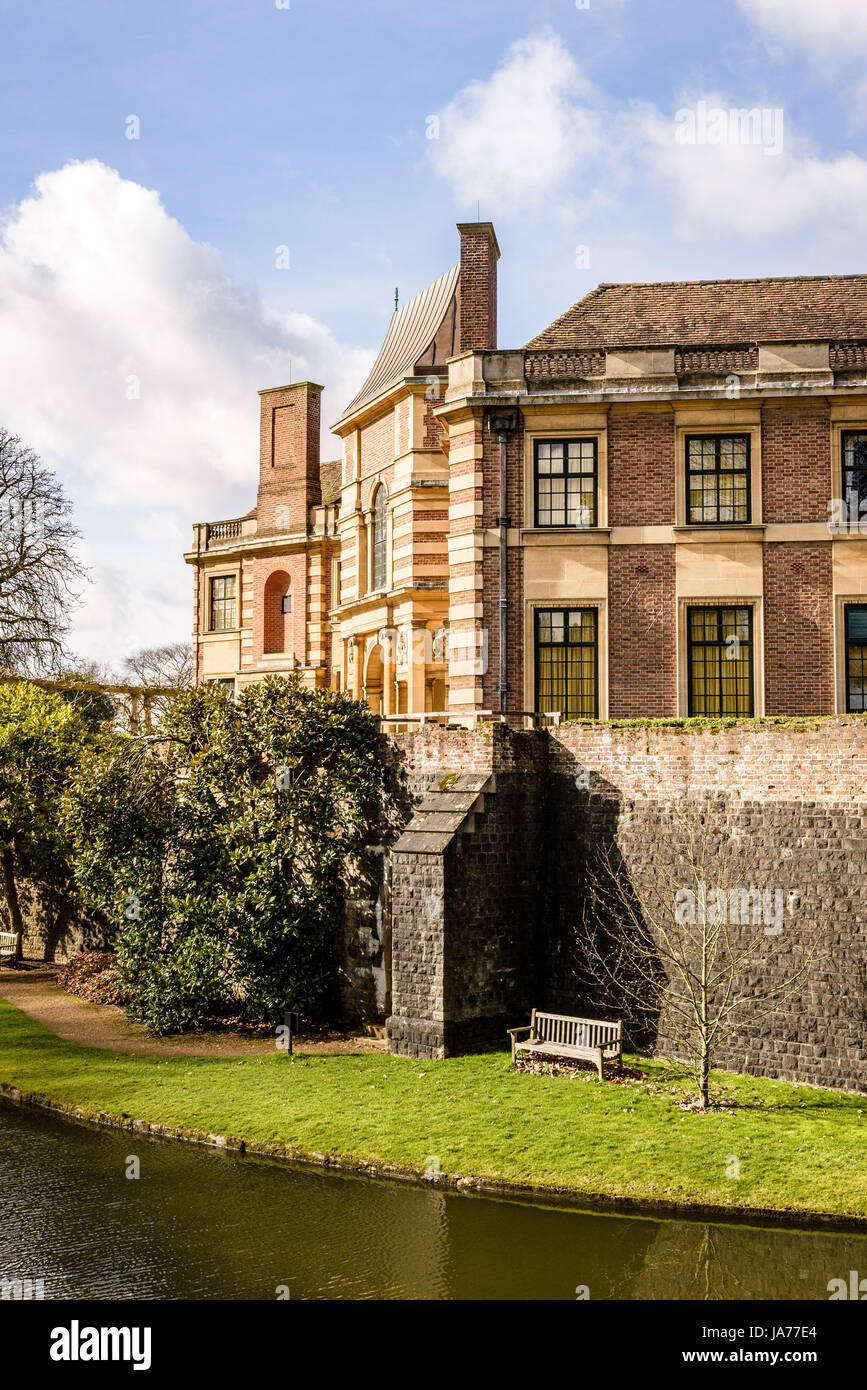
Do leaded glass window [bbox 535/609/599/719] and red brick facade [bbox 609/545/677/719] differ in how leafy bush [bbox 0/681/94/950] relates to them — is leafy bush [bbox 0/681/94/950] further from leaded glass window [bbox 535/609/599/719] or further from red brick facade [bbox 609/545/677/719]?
red brick facade [bbox 609/545/677/719]

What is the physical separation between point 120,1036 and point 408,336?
20629mm

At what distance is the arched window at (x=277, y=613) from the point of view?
39031mm

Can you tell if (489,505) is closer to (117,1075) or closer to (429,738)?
(429,738)

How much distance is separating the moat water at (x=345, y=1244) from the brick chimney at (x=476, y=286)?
17618 mm

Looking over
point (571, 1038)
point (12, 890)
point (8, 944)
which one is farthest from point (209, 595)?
point (571, 1038)

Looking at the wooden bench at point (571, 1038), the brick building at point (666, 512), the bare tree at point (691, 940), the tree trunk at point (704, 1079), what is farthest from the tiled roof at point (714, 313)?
the tree trunk at point (704, 1079)

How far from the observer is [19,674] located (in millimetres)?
32312

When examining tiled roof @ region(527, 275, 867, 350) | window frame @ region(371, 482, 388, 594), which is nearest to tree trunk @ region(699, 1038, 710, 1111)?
tiled roof @ region(527, 275, 867, 350)

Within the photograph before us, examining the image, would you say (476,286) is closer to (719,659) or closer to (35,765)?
(719,659)

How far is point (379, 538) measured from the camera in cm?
3080

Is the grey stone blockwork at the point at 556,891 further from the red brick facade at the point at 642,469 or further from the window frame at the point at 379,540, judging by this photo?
the window frame at the point at 379,540

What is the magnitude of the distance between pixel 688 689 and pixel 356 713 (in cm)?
671
